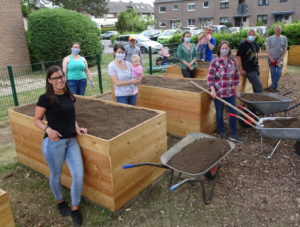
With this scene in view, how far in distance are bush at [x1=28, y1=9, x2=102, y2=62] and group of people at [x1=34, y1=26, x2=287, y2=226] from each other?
26.0 feet

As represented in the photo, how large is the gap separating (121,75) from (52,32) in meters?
10.5

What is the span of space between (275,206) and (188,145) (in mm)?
1291

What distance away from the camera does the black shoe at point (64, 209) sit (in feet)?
11.1

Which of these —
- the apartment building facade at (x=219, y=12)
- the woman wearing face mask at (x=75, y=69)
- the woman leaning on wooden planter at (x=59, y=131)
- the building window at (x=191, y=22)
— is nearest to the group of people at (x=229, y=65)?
the woman wearing face mask at (x=75, y=69)

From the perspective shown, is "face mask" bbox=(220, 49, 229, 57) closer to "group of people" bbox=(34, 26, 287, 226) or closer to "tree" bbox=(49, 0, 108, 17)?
"group of people" bbox=(34, 26, 287, 226)

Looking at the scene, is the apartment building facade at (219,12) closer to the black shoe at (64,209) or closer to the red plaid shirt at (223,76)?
the red plaid shirt at (223,76)

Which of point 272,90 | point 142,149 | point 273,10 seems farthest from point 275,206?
point 273,10

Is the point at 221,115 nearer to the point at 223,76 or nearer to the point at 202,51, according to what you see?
the point at 223,76

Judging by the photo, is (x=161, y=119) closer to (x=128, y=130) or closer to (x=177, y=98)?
(x=128, y=130)

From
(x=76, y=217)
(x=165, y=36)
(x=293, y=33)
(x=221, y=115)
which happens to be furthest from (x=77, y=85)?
(x=165, y=36)

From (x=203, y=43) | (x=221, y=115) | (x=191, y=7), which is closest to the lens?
(x=221, y=115)

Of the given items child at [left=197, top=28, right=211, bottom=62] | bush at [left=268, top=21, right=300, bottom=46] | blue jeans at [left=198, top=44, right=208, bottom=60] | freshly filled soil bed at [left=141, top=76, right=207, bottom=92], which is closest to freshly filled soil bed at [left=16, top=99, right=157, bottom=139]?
freshly filled soil bed at [left=141, top=76, right=207, bottom=92]

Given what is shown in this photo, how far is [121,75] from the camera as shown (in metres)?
4.70

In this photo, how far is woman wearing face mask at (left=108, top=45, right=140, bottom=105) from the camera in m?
4.62
